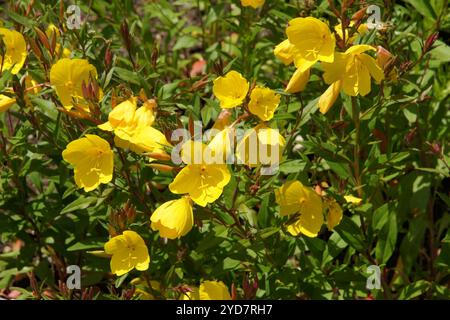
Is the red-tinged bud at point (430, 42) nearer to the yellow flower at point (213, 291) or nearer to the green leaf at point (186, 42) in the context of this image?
the yellow flower at point (213, 291)

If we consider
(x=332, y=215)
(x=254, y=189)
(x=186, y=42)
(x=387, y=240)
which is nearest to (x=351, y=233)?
(x=387, y=240)

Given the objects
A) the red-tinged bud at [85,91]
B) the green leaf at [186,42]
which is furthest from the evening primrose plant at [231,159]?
the green leaf at [186,42]

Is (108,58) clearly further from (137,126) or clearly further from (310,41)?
(310,41)

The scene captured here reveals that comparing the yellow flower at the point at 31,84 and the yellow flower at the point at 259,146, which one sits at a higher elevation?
the yellow flower at the point at 31,84

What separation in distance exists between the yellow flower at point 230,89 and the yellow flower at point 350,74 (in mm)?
306

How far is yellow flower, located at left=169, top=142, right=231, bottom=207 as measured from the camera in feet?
7.15

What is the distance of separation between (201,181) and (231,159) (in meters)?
0.18

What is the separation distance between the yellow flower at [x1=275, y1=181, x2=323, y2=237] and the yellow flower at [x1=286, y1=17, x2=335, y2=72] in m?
0.43

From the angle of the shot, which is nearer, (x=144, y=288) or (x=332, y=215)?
(x=332, y=215)

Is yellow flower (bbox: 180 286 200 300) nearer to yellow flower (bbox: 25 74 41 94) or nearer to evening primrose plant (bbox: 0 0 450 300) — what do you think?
evening primrose plant (bbox: 0 0 450 300)

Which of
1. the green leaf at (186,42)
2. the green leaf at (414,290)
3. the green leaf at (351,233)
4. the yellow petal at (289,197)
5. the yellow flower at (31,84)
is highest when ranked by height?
the green leaf at (186,42)

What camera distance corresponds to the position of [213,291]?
98.3 inches

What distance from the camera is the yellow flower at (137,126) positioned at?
86.7 inches
